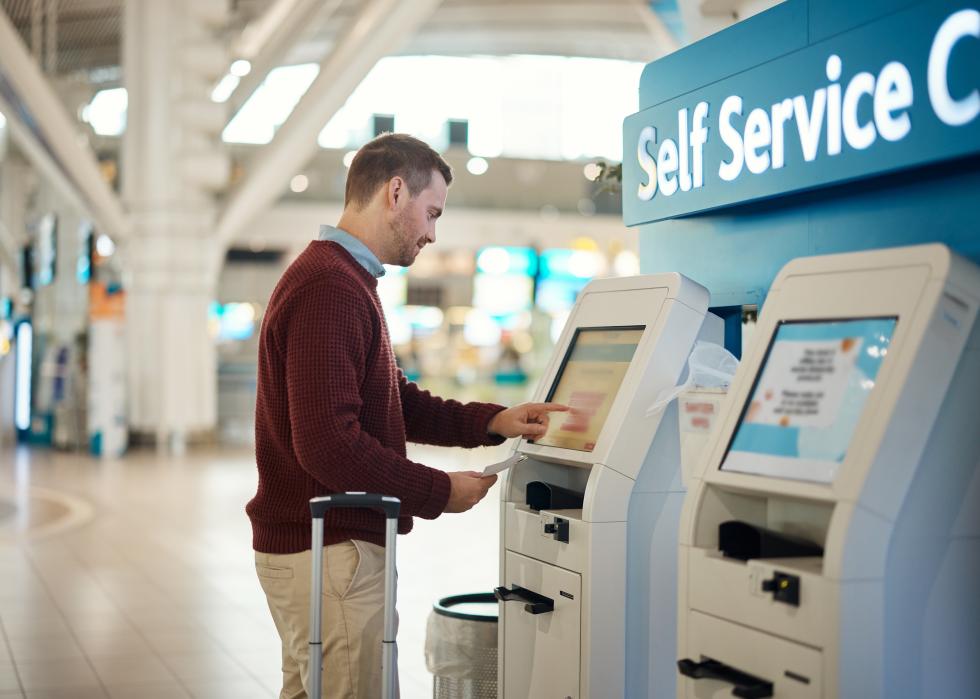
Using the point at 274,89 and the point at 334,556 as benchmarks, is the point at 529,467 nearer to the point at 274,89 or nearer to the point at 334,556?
the point at 334,556

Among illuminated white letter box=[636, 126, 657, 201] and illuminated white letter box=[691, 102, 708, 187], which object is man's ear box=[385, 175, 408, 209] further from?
illuminated white letter box=[636, 126, 657, 201]

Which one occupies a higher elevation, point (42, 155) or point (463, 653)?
point (42, 155)

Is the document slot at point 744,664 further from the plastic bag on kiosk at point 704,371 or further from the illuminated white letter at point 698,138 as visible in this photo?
the illuminated white letter at point 698,138

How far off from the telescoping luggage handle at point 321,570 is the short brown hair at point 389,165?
684 mm

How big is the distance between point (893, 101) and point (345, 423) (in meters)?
1.24

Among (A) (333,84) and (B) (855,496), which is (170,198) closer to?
(A) (333,84)

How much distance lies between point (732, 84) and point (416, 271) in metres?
17.1

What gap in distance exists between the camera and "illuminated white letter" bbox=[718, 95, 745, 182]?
2.81 metres

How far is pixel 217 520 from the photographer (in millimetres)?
8461

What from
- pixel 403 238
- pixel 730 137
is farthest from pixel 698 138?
pixel 403 238

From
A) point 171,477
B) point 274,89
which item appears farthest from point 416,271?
point 171,477

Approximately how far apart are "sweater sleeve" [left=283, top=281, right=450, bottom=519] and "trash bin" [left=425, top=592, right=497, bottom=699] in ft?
2.60

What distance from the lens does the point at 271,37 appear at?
13.6 meters

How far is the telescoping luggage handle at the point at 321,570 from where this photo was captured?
2.20 metres
